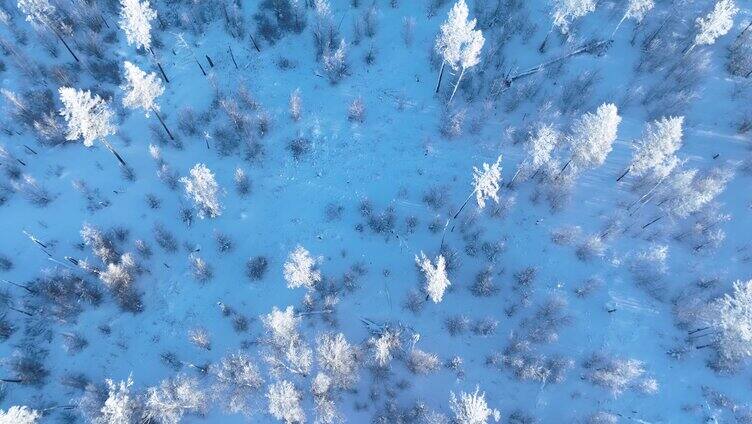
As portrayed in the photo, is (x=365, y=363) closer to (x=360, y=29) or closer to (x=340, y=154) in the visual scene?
(x=340, y=154)

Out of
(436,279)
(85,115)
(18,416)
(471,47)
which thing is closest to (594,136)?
(471,47)

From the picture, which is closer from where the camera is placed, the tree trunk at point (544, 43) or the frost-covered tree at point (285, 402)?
the frost-covered tree at point (285, 402)

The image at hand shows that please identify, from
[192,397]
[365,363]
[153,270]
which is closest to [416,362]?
[365,363]

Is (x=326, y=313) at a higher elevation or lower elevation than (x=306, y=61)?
lower

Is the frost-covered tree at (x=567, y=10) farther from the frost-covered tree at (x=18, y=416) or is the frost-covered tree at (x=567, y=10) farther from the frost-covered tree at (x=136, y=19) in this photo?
the frost-covered tree at (x=18, y=416)

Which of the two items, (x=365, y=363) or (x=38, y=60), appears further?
(x=38, y=60)

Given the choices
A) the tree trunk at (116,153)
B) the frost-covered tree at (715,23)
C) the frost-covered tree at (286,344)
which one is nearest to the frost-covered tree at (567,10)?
the frost-covered tree at (715,23)
